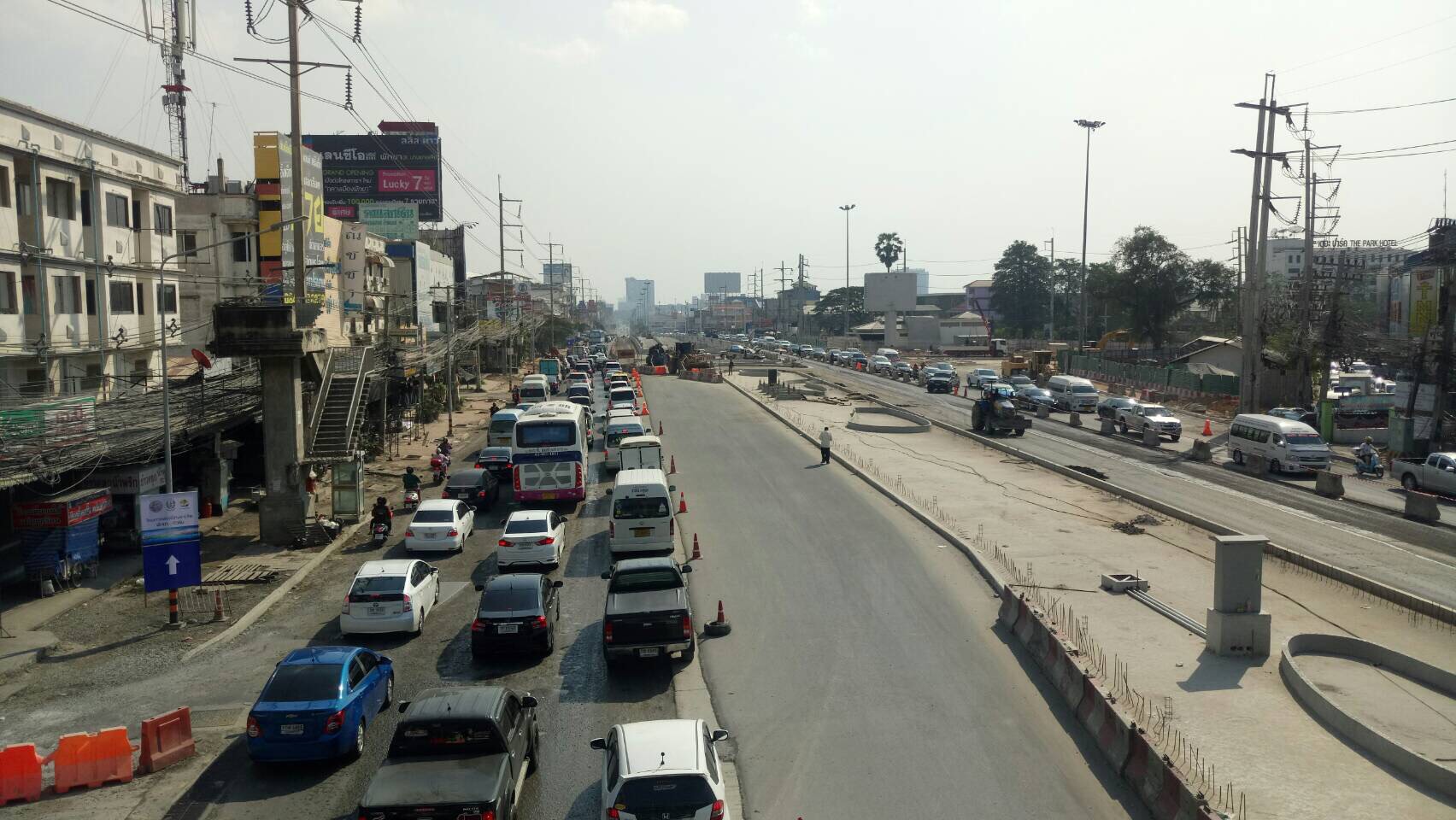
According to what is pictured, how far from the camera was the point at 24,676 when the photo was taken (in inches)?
705

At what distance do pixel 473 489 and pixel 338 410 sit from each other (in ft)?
17.4

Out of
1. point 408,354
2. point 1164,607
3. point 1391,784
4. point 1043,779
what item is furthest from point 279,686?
point 408,354

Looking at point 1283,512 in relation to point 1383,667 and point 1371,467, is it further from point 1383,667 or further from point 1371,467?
point 1383,667

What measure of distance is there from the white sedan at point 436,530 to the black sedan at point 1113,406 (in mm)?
36761

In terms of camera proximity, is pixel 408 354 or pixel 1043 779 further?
pixel 408 354

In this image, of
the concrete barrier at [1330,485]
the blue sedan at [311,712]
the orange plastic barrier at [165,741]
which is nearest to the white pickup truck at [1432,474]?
the concrete barrier at [1330,485]

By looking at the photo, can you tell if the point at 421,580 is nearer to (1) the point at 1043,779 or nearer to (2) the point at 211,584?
(2) the point at 211,584

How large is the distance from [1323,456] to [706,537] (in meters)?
25.0

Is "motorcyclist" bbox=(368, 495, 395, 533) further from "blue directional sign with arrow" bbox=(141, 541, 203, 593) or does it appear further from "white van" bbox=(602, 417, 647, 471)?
"white van" bbox=(602, 417, 647, 471)

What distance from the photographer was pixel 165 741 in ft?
45.0

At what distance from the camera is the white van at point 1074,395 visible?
59906mm

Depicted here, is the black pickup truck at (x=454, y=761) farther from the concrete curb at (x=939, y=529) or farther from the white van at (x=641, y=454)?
the white van at (x=641, y=454)

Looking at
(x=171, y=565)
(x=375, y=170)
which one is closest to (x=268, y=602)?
(x=171, y=565)

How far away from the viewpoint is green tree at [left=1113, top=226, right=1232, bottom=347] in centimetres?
9550
